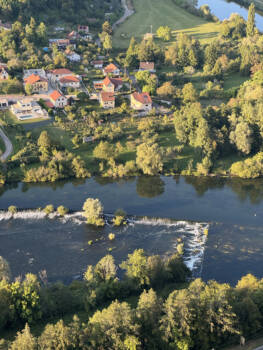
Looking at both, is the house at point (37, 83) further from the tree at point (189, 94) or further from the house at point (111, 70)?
the tree at point (189, 94)

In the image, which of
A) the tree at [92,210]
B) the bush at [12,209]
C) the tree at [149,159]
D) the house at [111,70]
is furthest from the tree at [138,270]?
the house at [111,70]

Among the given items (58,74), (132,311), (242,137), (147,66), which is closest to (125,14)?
(147,66)

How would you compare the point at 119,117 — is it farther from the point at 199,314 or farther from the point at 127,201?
the point at 199,314

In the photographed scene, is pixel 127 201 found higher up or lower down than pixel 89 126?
lower down

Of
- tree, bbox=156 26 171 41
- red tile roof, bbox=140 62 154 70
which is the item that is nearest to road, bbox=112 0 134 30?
tree, bbox=156 26 171 41

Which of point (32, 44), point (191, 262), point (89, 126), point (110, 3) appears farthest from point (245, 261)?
point (110, 3)
